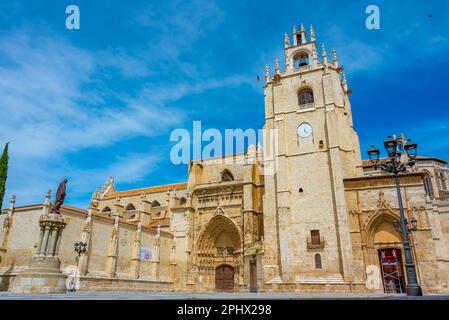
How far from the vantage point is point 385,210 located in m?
22.1

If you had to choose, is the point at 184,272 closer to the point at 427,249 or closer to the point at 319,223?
the point at 319,223

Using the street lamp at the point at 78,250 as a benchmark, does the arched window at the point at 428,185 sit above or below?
above

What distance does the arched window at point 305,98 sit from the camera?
91.0 feet

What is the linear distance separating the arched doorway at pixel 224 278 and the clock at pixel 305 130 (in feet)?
45.0

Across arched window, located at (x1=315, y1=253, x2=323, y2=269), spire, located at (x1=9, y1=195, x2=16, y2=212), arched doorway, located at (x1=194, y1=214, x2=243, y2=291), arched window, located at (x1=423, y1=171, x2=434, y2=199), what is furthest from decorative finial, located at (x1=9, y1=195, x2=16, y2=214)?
arched window, located at (x1=423, y1=171, x2=434, y2=199)

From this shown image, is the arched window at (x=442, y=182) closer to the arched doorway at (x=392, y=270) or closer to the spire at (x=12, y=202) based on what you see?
the arched doorway at (x=392, y=270)

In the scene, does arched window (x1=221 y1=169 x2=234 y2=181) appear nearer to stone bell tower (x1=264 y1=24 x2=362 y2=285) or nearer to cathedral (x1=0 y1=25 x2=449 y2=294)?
cathedral (x1=0 y1=25 x2=449 y2=294)

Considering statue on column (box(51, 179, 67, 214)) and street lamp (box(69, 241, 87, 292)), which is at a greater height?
statue on column (box(51, 179, 67, 214))

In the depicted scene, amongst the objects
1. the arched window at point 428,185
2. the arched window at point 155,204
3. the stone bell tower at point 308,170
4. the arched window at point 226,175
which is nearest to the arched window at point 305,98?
the stone bell tower at point 308,170

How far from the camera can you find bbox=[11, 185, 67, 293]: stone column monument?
12.6 meters

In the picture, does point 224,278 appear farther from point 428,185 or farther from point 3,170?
point 428,185

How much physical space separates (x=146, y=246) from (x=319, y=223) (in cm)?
1500

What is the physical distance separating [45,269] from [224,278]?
1907cm

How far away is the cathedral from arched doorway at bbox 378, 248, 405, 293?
0.24 ft
